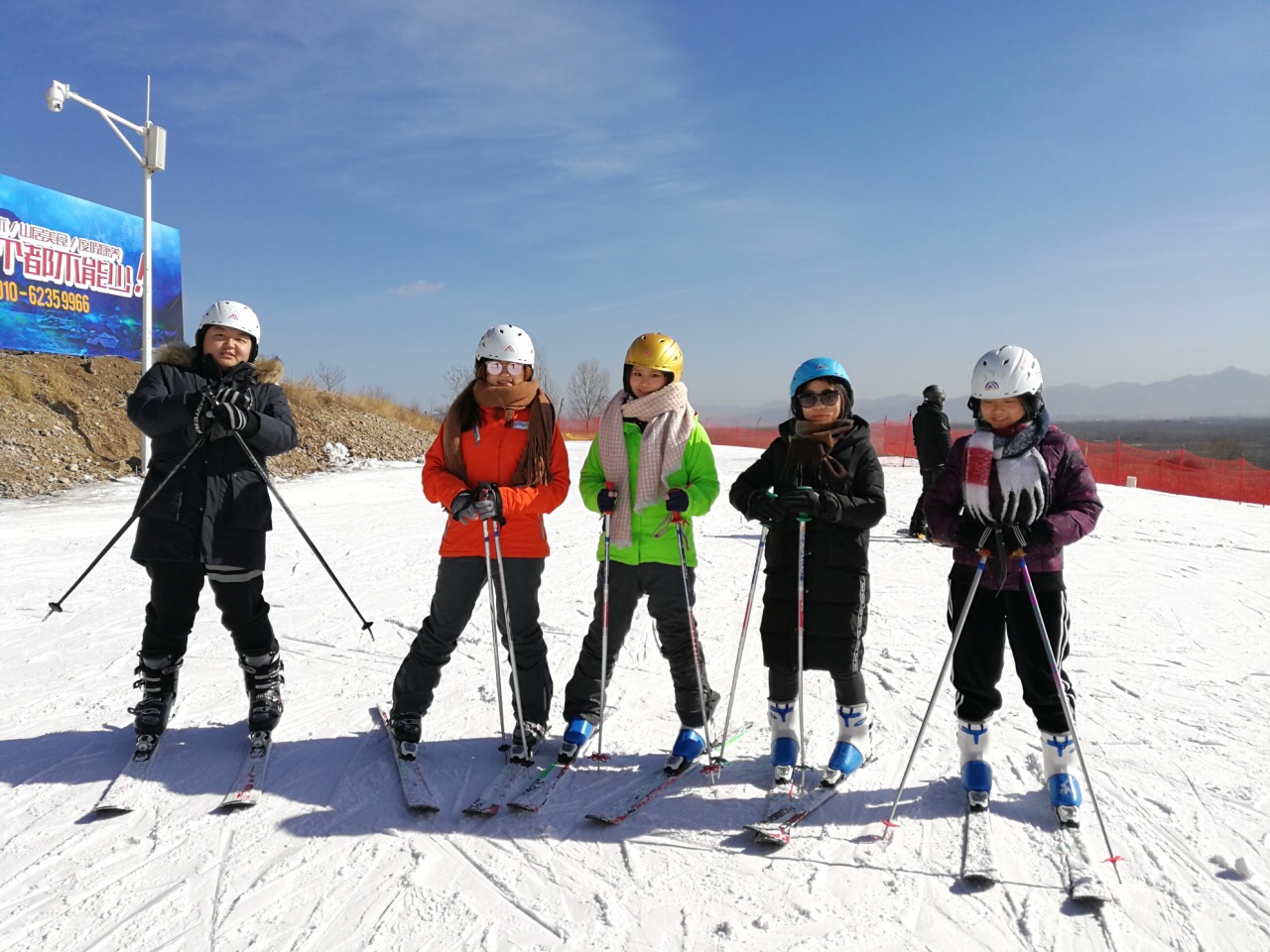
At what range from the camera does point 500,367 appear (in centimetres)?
377

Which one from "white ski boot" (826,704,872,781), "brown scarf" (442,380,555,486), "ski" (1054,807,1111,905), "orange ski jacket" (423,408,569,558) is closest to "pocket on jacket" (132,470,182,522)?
"orange ski jacket" (423,408,569,558)

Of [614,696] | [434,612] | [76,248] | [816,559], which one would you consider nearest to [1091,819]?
[816,559]

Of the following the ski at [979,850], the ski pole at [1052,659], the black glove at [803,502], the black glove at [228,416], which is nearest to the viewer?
the ski at [979,850]

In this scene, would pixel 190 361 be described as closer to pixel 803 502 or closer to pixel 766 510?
pixel 766 510

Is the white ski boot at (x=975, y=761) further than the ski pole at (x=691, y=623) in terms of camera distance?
No

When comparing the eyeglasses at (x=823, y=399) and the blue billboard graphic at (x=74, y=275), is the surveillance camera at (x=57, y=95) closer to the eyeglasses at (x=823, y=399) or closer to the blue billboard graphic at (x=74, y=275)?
the blue billboard graphic at (x=74, y=275)

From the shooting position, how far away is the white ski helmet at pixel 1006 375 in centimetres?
322

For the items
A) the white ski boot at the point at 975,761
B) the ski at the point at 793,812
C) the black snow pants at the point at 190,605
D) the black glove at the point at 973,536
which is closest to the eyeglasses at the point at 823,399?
the black glove at the point at 973,536

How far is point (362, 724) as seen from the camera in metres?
4.21

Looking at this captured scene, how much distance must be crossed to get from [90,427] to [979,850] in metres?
20.0

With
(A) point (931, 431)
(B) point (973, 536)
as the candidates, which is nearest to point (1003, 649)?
(B) point (973, 536)

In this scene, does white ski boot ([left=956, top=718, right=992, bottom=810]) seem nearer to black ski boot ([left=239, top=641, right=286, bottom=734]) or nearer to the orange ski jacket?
the orange ski jacket

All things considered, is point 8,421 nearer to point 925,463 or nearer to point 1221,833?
point 925,463

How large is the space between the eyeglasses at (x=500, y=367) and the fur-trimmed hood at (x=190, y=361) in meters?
1.05
